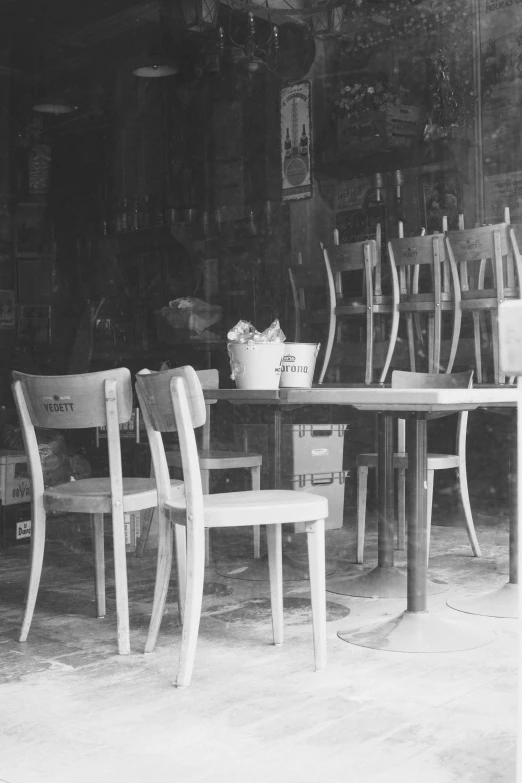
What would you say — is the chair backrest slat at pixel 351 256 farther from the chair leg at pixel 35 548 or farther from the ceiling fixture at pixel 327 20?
the chair leg at pixel 35 548

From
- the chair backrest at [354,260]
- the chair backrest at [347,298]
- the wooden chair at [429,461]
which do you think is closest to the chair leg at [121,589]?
the wooden chair at [429,461]

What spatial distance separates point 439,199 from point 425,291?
54 cm

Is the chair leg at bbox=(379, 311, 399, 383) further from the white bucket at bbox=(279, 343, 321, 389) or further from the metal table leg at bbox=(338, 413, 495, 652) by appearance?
the metal table leg at bbox=(338, 413, 495, 652)

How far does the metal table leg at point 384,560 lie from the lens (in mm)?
3498

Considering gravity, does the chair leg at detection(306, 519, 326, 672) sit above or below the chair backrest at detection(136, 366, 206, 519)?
below

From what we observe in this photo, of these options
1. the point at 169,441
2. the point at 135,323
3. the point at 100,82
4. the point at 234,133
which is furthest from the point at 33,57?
the point at 169,441

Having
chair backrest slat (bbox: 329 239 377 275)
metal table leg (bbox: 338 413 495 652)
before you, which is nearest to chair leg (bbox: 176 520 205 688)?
metal table leg (bbox: 338 413 495 652)

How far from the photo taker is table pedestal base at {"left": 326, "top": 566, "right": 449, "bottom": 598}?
137 inches

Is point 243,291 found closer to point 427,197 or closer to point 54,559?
point 427,197

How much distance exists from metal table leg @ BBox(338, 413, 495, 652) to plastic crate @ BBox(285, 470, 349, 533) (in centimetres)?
199

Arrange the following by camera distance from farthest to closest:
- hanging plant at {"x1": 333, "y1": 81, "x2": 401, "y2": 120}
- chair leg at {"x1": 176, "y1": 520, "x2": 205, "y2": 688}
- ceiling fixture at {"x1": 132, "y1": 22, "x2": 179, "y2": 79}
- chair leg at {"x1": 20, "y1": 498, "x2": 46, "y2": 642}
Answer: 1. ceiling fixture at {"x1": 132, "y1": 22, "x2": 179, "y2": 79}
2. hanging plant at {"x1": 333, "y1": 81, "x2": 401, "y2": 120}
3. chair leg at {"x1": 20, "y1": 498, "x2": 46, "y2": 642}
4. chair leg at {"x1": 176, "y1": 520, "x2": 205, "y2": 688}

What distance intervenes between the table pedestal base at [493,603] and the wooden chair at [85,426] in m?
1.15

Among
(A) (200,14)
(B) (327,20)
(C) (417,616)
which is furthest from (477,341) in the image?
(A) (200,14)

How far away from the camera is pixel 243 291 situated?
21.6ft
